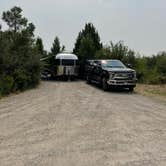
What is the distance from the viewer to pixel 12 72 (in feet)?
75.2

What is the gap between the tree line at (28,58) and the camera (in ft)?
73.0

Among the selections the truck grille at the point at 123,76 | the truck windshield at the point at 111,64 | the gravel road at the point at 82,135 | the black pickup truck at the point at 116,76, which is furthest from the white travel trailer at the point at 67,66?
the gravel road at the point at 82,135

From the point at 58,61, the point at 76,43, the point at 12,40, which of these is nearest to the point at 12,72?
the point at 12,40

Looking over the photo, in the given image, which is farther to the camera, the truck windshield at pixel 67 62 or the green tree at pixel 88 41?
the green tree at pixel 88 41

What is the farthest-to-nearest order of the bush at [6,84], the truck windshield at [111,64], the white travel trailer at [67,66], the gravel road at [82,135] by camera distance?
1. the white travel trailer at [67,66]
2. the truck windshield at [111,64]
3. the bush at [6,84]
4. the gravel road at [82,135]

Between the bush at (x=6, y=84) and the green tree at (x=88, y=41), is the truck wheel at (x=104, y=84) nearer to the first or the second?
the bush at (x=6, y=84)

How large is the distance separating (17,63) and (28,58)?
1.90 m

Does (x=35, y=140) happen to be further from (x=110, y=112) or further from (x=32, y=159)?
Answer: (x=110, y=112)

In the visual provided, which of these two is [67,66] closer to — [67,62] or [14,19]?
[67,62]

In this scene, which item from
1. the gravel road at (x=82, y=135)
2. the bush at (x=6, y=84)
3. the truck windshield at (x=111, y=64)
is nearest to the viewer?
the gravel road at (x=82, y=135)

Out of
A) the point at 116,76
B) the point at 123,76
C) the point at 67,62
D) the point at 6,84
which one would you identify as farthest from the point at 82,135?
the point at 67,62

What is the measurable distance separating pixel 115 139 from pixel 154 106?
7.10m

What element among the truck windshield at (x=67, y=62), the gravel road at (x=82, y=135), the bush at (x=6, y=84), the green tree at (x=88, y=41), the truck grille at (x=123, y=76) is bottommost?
the gravel road at (x=82, y=135)

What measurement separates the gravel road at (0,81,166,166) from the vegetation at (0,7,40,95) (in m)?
6.19
